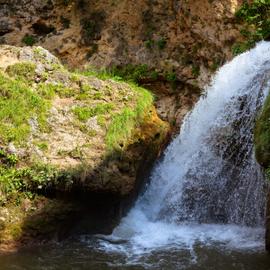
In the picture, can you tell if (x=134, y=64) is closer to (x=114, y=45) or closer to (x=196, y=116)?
(x=114, y=45)

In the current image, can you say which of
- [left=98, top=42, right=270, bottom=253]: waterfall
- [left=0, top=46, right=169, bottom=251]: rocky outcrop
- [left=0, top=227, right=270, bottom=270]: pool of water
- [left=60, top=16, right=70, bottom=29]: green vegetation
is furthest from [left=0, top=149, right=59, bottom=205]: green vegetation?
[left=60, top=16, right=70, bottom=29]: green vegetation

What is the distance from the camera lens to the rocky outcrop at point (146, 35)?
1352cm

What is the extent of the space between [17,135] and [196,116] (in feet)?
15.8

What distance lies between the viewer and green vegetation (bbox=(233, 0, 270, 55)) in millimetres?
13125

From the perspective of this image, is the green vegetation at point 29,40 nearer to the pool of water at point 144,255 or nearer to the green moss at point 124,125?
the green moss at point 124,125

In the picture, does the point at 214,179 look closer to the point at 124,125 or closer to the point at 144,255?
the point at 124,125

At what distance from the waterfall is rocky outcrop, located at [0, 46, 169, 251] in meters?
0.55

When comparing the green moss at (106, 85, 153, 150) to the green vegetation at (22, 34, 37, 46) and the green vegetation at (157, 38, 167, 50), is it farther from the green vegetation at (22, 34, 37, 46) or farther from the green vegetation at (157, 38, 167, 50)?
the green vegetation at (22, 34, 37, 46)

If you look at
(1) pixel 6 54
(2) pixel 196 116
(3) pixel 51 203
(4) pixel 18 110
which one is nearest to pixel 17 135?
(4) pixel 18 110

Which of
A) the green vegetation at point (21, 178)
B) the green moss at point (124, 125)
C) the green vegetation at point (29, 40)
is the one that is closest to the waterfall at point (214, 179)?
the green moss at point (124, 125)

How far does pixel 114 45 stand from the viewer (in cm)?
1456

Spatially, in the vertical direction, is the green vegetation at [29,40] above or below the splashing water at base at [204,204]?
above

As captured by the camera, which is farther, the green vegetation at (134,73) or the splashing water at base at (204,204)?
the green vegetation at (134,73)

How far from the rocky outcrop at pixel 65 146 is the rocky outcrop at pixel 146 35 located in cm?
255
